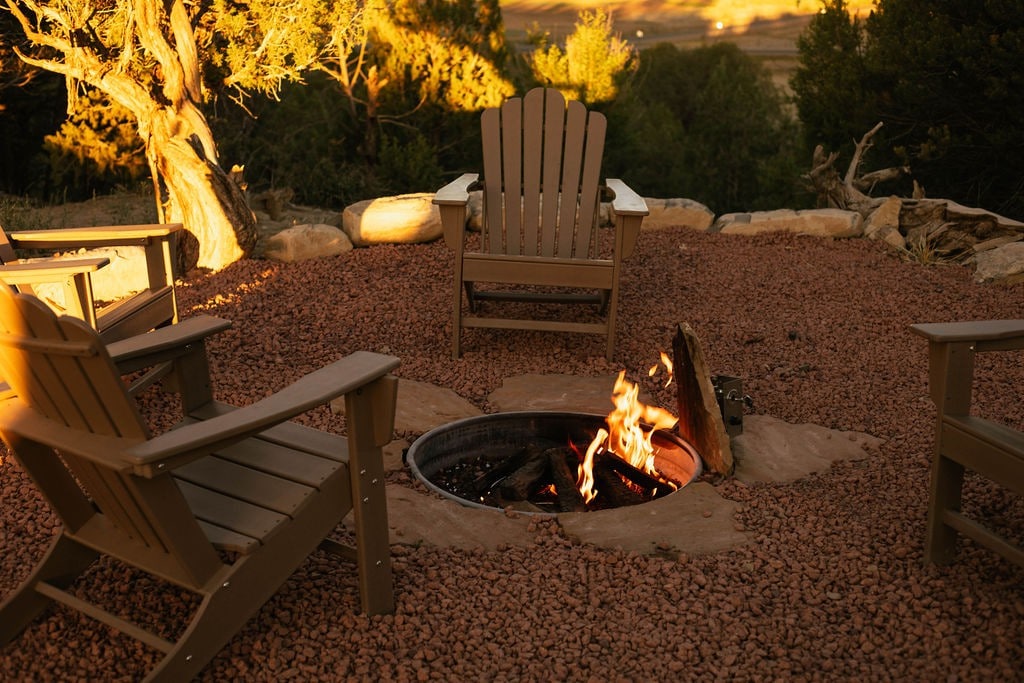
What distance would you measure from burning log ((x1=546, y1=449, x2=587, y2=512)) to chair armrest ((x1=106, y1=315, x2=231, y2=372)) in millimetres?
1132

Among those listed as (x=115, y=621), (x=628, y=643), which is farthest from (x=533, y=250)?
(x=115, y=621)

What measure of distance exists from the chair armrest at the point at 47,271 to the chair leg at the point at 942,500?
94.6 inches

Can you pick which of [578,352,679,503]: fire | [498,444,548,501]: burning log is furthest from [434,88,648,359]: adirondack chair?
[498,444,548,501]: burning log

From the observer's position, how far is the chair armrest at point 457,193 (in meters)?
3.69

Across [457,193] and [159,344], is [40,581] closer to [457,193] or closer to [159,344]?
[159,344]

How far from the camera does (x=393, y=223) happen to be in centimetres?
541

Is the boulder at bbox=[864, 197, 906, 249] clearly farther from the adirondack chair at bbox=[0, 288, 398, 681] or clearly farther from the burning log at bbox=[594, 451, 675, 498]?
the adirondack chair at bbox=[0, 288, 398, 681]

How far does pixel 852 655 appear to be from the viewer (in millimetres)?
1970

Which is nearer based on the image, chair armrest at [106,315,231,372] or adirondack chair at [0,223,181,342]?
chair armrest at [106,315,231,372]

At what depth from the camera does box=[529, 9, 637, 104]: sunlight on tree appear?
32.2 ft

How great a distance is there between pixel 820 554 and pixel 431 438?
1.25 metres

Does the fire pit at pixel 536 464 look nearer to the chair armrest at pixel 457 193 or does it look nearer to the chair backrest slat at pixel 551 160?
the chair armrest at pixel 457 193

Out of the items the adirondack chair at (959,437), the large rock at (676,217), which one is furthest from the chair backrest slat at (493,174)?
the adirondack chair at (959,437)

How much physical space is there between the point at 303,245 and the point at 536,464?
2.77m
